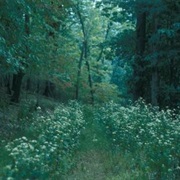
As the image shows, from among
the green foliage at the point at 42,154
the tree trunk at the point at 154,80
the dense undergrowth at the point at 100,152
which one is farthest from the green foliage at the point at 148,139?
the tree trunk at the point at 154,80

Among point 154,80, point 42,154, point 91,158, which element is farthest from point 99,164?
point 154,80

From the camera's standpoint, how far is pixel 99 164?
842cm

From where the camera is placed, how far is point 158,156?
654 cm

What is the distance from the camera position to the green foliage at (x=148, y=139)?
6.54 meters

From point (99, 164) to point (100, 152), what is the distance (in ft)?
3.05

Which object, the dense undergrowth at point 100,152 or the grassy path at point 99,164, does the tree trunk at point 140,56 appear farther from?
the grassy path at point 99,164

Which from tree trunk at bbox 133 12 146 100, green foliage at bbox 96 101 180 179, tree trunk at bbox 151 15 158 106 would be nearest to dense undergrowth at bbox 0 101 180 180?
green foliage at bbox 96 101 180 179

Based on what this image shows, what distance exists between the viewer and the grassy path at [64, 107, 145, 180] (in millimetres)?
7195

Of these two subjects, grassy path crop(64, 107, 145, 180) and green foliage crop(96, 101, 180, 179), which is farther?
grassy path crop(64, 107, 145, 180)

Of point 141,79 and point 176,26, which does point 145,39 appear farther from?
point 176,26

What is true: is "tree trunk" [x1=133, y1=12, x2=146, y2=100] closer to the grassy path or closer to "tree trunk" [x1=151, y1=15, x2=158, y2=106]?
"tree trunk" [x1=151, y1=15, x2=158, y2=106]

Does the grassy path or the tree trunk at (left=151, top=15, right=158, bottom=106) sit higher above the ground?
the tree trunk at (left=151, top=15, right=158, bottom=106)

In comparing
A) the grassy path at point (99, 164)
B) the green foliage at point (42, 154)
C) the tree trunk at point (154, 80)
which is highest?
the tree trunk at point (154, 80)

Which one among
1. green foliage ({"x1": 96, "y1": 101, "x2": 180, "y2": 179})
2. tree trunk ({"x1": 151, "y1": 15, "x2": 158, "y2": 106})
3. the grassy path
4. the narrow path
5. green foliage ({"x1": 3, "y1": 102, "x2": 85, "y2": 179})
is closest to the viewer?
green foliage ({"x1": 3, "y1": 102, "x2": 85, "y2": 179})
